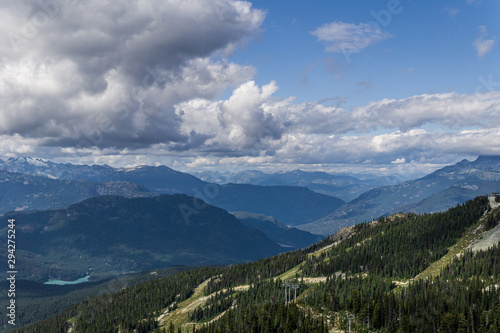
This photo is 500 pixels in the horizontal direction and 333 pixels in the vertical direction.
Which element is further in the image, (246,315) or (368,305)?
(246,315)

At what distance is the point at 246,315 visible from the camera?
175000 mm

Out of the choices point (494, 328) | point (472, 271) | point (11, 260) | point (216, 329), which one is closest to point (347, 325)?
point (494, 328)

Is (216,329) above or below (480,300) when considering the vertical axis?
below

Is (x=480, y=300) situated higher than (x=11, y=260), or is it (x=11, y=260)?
(x=11, y=260)

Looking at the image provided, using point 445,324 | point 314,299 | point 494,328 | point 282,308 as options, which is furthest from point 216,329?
point 494,328

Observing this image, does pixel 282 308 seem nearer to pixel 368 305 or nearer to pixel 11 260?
pixel 368 305

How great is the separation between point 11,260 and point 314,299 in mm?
150125

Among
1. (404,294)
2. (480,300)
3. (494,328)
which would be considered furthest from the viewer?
(404,294)

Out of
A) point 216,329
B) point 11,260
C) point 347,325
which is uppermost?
point 11,260

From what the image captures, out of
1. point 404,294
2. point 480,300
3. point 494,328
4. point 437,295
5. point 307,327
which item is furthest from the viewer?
point 404,294

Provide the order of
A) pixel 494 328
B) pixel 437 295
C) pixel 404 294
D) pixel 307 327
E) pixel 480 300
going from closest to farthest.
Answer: pixel 494 328 → pixel 307 327 → pixel 480 300 → pixel 437 295 → pixel 404 294

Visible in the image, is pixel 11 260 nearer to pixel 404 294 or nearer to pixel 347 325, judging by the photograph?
pixel 347 325

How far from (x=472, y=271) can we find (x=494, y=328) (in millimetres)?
77015

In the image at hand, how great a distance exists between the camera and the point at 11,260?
555 ft
